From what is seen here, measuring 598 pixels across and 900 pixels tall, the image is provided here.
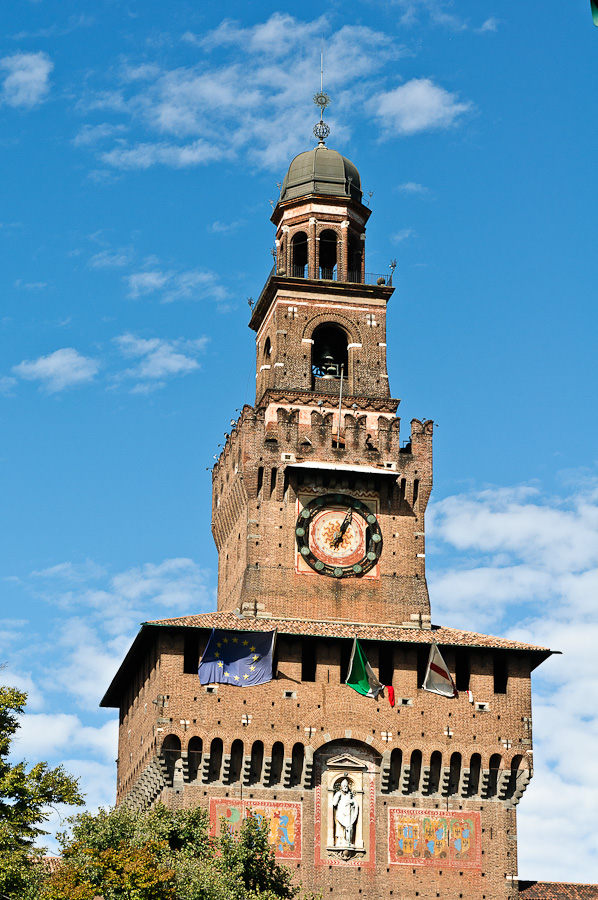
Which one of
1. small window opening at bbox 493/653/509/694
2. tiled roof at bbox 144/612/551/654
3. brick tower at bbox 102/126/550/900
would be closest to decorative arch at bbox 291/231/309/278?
brick tower at bbox 102/126/550/900

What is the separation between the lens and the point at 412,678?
63562 millimetres

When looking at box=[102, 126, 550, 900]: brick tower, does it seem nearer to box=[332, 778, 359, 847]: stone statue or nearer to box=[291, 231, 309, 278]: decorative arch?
box=[332, 778, 359, 847]: stone statue

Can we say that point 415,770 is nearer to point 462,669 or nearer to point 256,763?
point 462,669

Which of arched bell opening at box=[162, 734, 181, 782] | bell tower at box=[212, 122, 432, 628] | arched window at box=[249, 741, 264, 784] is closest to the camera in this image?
arched bell opening at box=[162, 734, 181, 782]

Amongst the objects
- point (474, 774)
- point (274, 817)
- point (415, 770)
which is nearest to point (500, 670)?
point (474, 774)

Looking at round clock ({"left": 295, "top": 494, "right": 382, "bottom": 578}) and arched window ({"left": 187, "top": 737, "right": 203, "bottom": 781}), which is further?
round clock ({"left": 295, "top": 494, "right": 382, "bottom": 578})

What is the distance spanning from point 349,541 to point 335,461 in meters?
3.16

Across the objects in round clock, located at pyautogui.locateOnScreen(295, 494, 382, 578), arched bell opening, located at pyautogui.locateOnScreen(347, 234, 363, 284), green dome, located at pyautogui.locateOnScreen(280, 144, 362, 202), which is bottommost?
round clock, located at pyautogui.locateOnScreen(295, 494, 382, 578)

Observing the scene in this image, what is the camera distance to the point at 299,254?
73.6m

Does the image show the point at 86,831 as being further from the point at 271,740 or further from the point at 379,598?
the point at 379,598

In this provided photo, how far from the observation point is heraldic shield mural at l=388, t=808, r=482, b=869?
61656mm

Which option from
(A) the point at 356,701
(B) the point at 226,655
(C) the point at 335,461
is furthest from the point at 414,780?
(C) the point at 335,461

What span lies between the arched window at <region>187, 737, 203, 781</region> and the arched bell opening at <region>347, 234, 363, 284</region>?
828 inches

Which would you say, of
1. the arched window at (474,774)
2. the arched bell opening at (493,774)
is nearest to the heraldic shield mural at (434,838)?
the arched window at (474,774)
